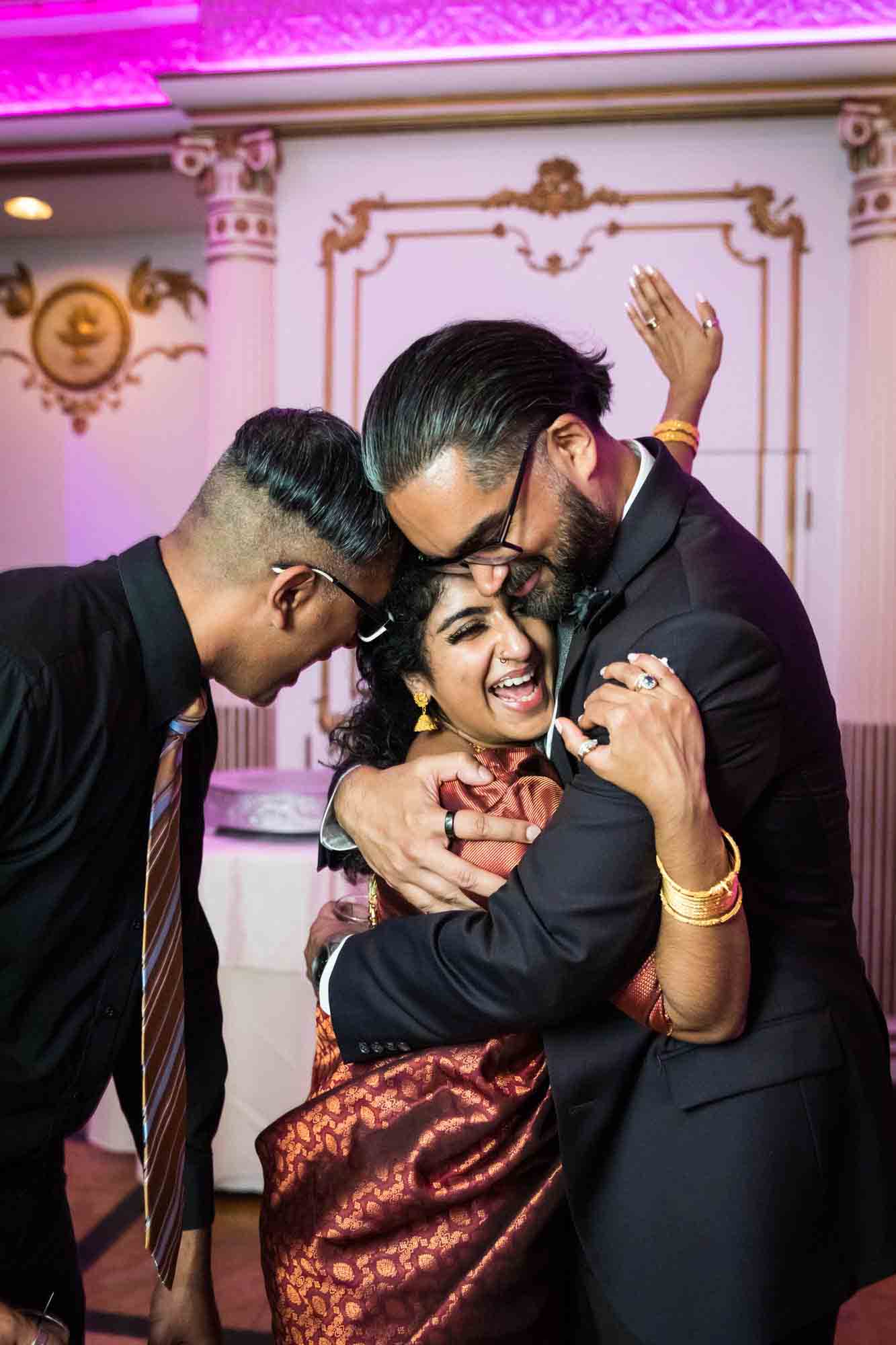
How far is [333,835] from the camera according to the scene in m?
1.77

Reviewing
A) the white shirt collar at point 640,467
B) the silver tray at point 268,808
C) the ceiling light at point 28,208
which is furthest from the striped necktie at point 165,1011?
the ceiling light at point 28,208

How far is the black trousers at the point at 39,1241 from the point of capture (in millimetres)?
1601

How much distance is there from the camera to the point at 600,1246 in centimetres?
142

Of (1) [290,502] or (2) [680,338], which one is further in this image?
(2) [680,338]

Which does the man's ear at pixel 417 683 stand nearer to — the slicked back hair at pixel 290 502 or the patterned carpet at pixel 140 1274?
the slicked back hair at pixel 290 502

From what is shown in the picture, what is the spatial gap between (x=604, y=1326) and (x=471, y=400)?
1072 millimetres

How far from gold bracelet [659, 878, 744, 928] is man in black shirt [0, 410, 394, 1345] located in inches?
22.5

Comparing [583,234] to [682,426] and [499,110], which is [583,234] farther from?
[682,426]

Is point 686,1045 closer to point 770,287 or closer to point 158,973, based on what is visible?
point 158,973

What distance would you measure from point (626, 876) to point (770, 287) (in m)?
4.02

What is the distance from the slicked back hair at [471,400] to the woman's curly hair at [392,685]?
0.69ft

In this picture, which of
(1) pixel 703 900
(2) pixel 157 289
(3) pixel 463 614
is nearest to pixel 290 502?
(3) pixel 463 614

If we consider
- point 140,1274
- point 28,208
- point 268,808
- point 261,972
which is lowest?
point 140,1274

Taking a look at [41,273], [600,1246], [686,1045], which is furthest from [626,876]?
[41,273]
